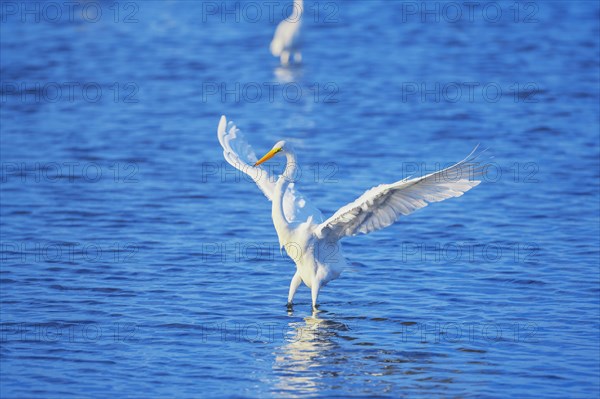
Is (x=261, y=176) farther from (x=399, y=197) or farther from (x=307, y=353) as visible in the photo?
(x=307, y=353)

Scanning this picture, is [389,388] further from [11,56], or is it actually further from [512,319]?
[11,56]

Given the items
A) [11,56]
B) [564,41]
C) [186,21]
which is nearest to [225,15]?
[186,21]

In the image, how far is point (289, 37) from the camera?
22.2 meters

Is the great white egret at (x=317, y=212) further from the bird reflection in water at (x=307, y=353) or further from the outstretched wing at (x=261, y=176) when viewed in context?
the bird reflection in water at (x=307, y=353)

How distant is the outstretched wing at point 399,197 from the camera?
30.1ft

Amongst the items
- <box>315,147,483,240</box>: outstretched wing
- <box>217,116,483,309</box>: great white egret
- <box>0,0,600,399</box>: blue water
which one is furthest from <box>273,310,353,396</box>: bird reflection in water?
<box>315,147,483,240</box>: outstretched wing

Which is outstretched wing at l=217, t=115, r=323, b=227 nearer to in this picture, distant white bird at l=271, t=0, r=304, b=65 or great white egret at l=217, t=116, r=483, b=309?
great white egret at l=217, t=116, r=483, b=309

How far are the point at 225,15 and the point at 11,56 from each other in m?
6.79

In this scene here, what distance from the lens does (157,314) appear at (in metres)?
10.3

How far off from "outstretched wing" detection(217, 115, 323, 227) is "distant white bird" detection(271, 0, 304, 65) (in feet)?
35.1

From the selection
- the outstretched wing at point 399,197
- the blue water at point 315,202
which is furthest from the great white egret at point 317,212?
the blue water at point 315,202

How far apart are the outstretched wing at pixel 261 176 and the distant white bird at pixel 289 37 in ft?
35.1

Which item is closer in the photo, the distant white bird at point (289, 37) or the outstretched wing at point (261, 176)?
the outstretched wing at point (261, 176)

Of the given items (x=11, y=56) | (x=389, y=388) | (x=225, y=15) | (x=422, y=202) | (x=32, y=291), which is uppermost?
(x=225, y=15)
